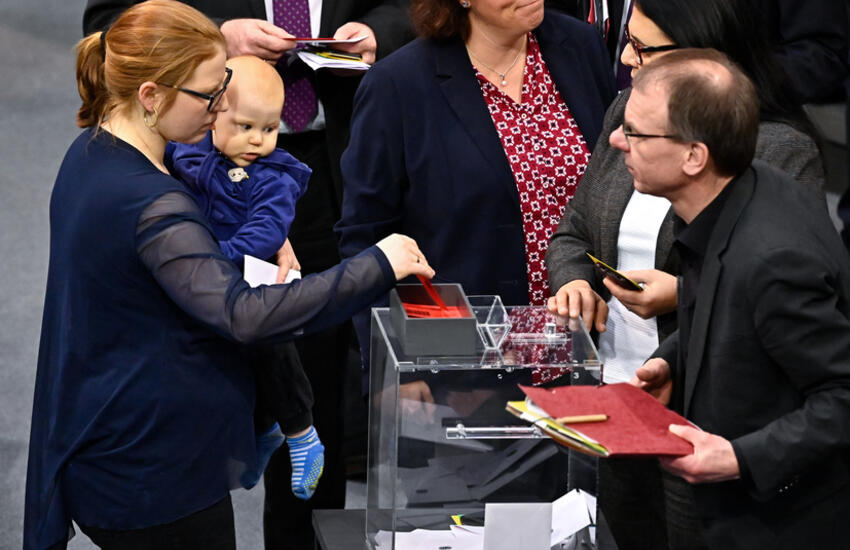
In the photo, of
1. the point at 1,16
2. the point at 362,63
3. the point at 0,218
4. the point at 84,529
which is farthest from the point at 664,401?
the point at 1,16

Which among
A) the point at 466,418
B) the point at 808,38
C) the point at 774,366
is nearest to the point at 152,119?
the point at 466,418

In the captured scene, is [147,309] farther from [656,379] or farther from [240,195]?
[656,379]

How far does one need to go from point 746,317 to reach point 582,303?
0.71 metres

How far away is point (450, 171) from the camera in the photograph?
3334mm

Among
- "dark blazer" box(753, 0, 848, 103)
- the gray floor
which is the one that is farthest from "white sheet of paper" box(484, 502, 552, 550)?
the gray floor

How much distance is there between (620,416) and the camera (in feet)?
7.63

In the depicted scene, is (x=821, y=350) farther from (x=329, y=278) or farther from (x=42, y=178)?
(x=42, y=178)

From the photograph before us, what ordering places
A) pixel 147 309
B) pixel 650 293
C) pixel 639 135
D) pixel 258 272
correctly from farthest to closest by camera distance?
pixel 258 272 < pixel 650 293 < pixel 147 309 < pixel 639 135

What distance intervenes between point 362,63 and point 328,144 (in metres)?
0.28

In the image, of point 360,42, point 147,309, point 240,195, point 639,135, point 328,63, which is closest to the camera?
point 639,135

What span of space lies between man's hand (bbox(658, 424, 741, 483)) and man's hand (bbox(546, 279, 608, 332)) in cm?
63

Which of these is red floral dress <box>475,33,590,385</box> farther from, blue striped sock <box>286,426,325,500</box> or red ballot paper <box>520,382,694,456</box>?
red ballot paper <box>520,382,694,456</box>

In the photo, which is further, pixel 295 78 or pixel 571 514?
pixel 295 78

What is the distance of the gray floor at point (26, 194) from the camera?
4.72 meters
